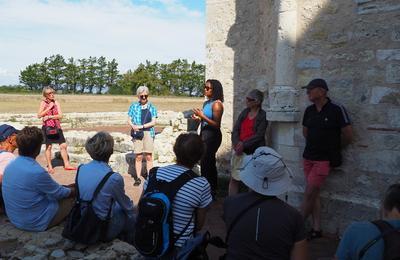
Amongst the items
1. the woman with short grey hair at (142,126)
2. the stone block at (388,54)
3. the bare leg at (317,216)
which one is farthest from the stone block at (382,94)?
the woman with short grey hair at (142,126)

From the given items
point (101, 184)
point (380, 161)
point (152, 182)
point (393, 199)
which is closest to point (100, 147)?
point (101, 184)

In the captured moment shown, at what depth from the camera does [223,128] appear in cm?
869

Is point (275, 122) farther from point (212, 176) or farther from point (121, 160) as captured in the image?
point (121, 160)

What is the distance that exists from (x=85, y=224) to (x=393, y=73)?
3558 millimetres

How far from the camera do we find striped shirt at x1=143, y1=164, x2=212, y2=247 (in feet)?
10.1

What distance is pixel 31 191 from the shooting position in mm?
4062

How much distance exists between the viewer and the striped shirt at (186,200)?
121 inches

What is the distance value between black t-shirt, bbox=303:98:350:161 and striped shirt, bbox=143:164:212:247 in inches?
83.0

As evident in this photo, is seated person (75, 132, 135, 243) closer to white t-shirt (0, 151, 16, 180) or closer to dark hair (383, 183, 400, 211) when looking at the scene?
white t-shirt (0, 151, 16, 180)

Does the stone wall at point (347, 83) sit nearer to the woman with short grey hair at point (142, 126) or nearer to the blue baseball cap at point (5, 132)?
the woman with short grey hair at point (142, 126)

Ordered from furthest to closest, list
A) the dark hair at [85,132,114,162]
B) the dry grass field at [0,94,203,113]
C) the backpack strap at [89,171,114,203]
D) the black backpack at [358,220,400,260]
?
the dry grass field at [0,94,203,113], the dark hair at [85,132,114,162], the backpack strap at [89,171,114,203], the black backpack at [358,220,400,260]

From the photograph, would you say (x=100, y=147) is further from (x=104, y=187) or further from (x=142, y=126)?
(x=142, y=126)

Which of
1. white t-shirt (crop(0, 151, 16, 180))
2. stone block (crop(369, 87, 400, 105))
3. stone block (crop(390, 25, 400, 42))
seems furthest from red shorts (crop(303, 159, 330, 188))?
white t-shirt (crop(0, 151, 16, 180))

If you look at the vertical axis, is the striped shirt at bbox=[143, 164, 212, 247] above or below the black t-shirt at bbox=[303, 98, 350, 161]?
below
